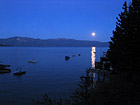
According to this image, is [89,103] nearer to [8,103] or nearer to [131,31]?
[131,31]

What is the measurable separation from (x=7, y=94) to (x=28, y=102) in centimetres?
691

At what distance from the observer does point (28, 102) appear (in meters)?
25.6

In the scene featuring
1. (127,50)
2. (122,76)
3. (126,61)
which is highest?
(127,50)

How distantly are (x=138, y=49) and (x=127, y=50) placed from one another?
1712 millimetres

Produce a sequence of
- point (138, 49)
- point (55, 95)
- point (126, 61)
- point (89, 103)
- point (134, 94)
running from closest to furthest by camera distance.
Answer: point (89, 103) → point (134, 94) → point (138, 49) → point (126, 61) → point (55, 95)

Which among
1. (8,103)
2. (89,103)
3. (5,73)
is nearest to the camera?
(89,103)

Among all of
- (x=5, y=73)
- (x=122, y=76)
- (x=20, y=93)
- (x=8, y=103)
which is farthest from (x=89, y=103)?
(x=5, y=73)

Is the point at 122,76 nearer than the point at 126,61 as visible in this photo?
No

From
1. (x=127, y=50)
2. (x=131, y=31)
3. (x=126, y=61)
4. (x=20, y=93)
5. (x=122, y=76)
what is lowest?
(x=20, y=93)

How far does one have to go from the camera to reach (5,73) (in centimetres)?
5366

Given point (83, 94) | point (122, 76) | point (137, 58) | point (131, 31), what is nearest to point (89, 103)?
point (83, 94)

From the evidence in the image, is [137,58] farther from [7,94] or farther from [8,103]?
[7,94]

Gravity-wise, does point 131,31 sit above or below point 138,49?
above

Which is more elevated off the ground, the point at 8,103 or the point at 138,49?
the point at 138,49
